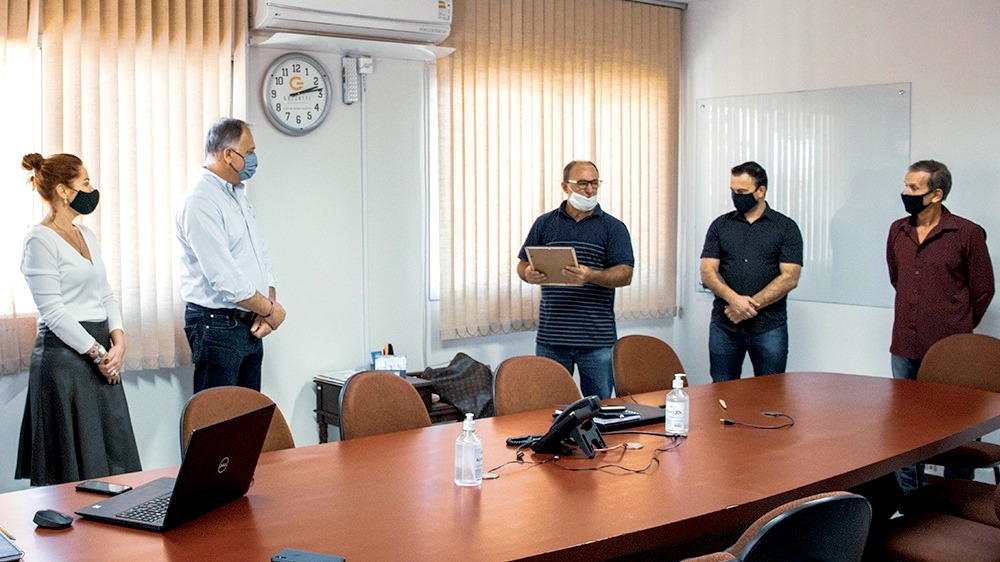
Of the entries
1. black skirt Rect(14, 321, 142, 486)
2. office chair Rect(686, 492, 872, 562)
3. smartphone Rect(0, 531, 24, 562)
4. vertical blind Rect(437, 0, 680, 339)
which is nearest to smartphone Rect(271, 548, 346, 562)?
smartphone Rect(0, 531, 24, 562)

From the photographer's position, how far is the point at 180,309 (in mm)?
5156

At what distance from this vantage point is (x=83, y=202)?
14.3ft

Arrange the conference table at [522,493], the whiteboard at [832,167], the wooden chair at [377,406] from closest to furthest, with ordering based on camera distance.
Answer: the conference table at [522,493]
the wooden chair at [377,406]
the whiteboard at [832,167]

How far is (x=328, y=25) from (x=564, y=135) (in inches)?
72.0

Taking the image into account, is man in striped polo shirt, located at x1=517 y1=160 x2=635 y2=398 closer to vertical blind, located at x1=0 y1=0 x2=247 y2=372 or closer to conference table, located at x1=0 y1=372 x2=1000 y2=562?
conference table, located at x1=0 y1=372 x2=1000 y2=562

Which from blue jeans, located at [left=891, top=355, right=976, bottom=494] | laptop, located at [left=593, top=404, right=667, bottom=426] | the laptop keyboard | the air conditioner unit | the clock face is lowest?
blue jeans, located at [left=891, top=355, right=976, bottom=494]

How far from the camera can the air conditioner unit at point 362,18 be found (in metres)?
5.21

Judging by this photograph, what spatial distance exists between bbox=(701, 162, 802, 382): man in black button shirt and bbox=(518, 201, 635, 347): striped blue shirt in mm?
582

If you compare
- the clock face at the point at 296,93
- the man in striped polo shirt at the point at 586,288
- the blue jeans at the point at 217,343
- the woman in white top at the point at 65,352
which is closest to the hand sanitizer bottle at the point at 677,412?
the man in striped polo shirt at the point at 586,288

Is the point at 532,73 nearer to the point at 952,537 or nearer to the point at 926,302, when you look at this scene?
the point at 926,302

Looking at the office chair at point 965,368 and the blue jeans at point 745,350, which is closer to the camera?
the office chair at point 965,368

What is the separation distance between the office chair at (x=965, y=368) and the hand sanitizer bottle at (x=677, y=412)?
1.56m

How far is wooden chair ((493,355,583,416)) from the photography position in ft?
13.2

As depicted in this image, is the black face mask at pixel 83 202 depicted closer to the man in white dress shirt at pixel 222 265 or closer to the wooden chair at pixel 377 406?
the man in white dress shirt at pixel 222 265
